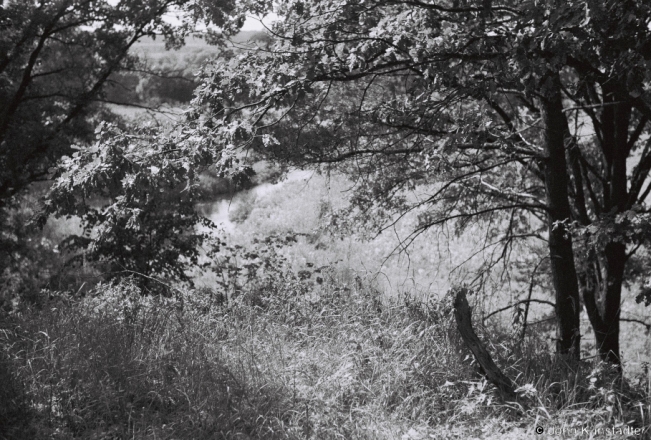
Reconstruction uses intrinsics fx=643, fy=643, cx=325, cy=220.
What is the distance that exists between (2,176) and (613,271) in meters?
9.48

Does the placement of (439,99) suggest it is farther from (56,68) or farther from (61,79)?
(56,68)

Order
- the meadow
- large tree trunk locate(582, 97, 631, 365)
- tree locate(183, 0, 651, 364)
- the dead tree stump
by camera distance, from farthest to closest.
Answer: large tree trunk locate(582, 97, 631, 365) < the dead tree stump < tree locate(183, 0, 651, 364) < the meadow

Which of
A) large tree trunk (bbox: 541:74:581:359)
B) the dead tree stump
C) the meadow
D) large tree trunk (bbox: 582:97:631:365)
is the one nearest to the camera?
the meadow

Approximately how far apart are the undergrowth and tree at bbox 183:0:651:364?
104 centimetres

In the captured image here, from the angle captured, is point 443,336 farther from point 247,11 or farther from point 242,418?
point 247,11

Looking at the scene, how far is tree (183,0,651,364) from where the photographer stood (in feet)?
14.4

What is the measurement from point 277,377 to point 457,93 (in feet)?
8.44

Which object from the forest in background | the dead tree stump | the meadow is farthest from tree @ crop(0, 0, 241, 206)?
the dead tree stump

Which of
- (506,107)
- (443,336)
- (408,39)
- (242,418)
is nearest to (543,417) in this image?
(443,336)

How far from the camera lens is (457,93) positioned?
5062 millimetres

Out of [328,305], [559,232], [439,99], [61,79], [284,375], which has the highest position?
[61,79]

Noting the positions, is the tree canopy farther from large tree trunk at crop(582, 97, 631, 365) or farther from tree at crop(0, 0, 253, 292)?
tree at crop(0, 0, 253, 292)

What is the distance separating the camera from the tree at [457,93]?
4383 mm

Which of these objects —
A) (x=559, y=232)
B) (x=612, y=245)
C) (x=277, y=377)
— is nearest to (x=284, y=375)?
(x=277, y=377)
